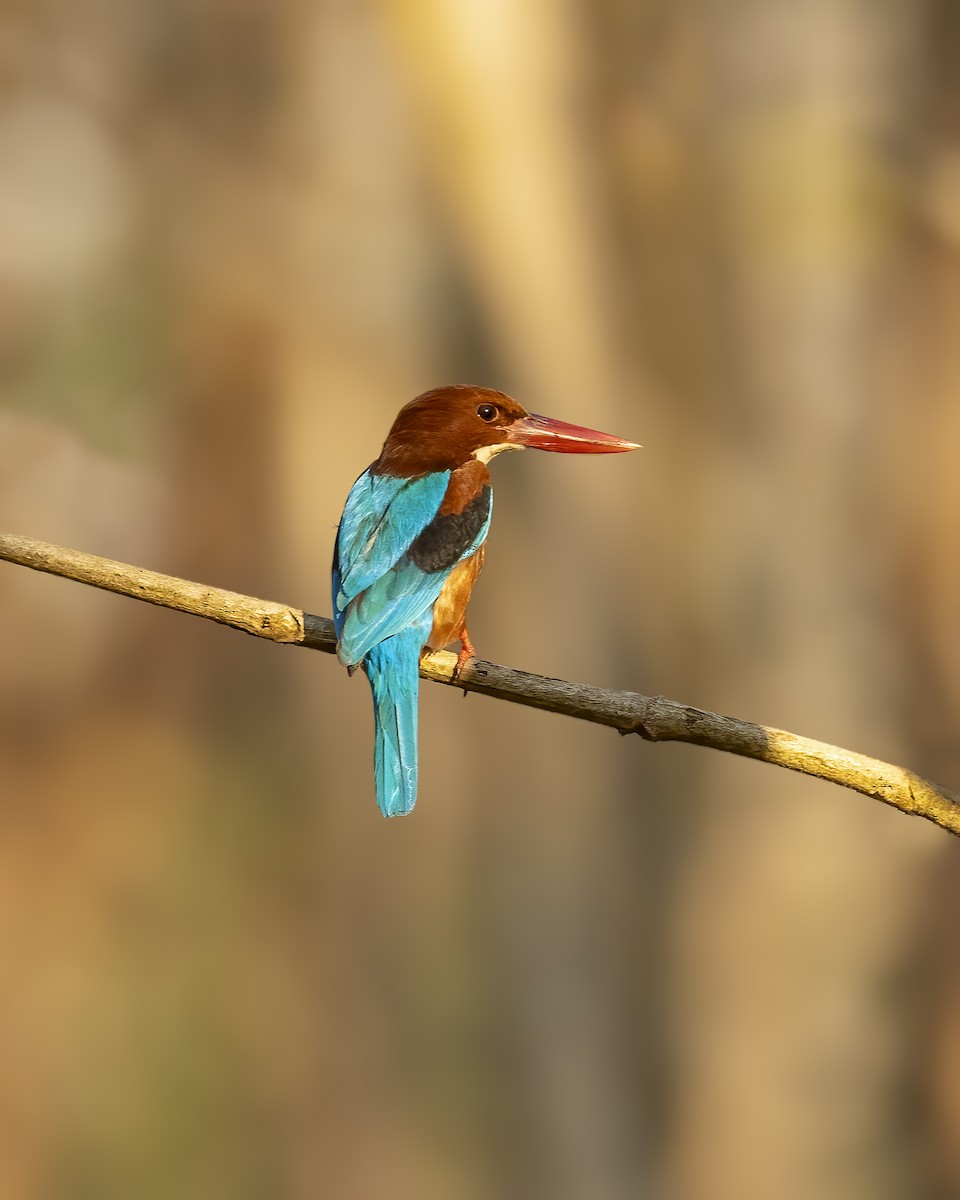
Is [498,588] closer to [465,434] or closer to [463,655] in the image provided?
[465,434]

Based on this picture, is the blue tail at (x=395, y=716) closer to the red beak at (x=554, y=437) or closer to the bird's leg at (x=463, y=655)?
the bird's leg at (x=463, y=655)

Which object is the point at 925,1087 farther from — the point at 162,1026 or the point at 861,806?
the point at 162,1026

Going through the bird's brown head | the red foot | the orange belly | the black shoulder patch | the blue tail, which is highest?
the bird's brown head

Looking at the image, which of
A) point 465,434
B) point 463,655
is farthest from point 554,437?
point 463,655

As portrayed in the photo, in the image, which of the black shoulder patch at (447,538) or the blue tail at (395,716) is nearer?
the blue tail at (395,716)

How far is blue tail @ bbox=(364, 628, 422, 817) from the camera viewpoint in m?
2.47

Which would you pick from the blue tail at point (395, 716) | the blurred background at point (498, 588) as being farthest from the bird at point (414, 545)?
the blurred background at point (498, 588)

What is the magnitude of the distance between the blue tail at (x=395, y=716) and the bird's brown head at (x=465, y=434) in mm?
475

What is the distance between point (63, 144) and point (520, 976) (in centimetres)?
352

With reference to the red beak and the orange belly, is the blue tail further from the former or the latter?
the red beak

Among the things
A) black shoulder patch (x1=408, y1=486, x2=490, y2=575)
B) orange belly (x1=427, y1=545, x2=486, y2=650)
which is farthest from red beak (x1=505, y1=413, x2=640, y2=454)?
orange belly (x1=427, y1=545, x2=486, y2=650)

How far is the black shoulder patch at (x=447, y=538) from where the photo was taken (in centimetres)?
270

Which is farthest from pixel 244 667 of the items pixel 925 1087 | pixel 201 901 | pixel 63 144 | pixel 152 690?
pixel 925 1087

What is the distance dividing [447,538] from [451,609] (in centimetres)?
13
